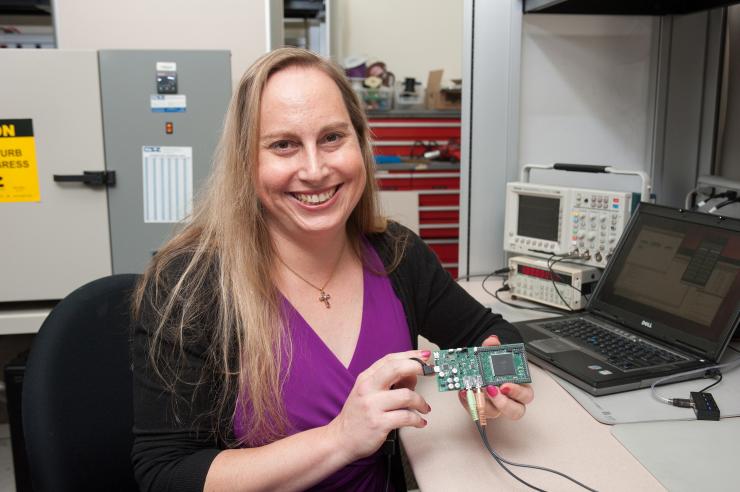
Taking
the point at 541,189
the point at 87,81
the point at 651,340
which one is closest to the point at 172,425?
the point at 651,340

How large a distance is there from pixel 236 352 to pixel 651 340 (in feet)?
2.91

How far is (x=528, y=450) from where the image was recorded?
0.94m

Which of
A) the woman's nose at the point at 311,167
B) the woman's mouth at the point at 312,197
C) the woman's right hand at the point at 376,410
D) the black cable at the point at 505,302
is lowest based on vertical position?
the black cable at the point at 505,302

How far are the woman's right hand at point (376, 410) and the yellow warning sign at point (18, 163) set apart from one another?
1.70 metres

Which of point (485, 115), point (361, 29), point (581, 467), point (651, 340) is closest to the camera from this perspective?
point (581, 467)

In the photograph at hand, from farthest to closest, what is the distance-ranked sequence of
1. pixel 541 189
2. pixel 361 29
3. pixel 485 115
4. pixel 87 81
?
pixel 361 29 < pixel 87 81 < pixel 485 115 < pixel 541 189

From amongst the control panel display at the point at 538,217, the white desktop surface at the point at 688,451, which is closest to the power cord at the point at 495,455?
the white desktop surface at the point at 688,451

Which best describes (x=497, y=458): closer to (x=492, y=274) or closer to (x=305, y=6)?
(x=492, y=274)

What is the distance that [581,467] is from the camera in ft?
2.92

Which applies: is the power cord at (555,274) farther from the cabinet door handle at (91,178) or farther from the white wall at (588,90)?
the cabinet door handle at (91,178)

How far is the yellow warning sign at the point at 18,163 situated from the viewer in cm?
203

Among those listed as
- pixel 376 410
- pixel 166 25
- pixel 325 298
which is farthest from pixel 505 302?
pixel 166 25

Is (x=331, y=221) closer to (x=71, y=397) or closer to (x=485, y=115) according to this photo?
(x=71, y=397)

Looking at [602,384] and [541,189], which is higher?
[541,189]
